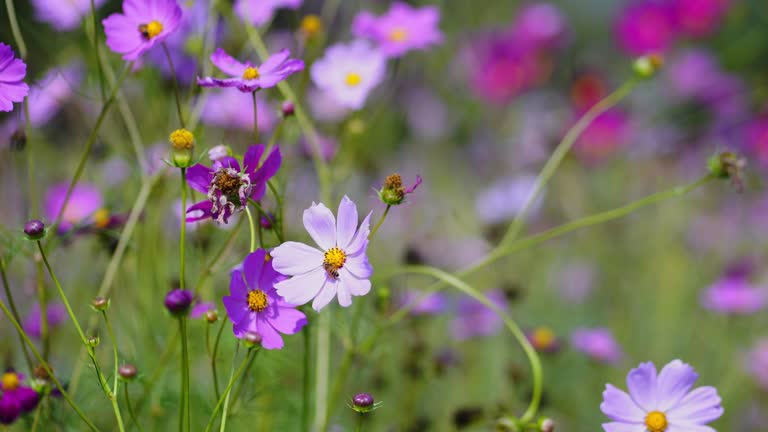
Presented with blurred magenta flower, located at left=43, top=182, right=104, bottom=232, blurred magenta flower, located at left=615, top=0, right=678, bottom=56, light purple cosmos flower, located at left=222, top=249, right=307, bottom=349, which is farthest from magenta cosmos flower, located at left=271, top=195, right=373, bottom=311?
blurred magenta flower, located at left=615, top=0, right=678, bottom=56

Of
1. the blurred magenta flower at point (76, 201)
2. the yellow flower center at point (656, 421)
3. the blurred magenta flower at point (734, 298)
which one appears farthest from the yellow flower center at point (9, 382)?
the blurred magenta flower at point (734, 298)

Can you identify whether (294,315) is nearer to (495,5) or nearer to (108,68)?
(108,68)

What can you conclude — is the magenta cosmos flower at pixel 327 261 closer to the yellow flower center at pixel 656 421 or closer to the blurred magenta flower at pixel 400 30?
the yellow flower center at pixel 656 421

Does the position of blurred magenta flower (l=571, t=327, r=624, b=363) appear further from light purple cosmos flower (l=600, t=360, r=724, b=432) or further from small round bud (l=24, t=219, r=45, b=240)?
small round bud (l=24, t=219, r=45, b=240)

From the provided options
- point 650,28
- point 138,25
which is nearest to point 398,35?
point 138,25

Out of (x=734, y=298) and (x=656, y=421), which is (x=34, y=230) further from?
(x=734, y=298)
